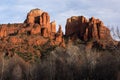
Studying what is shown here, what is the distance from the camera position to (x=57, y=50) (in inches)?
3957

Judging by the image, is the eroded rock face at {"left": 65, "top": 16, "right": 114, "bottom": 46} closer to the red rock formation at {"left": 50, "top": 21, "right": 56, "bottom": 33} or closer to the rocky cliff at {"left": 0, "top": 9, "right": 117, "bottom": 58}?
the rocky cliff at {"left": 0, "top": 9, "right": 117, "bottom": 58}

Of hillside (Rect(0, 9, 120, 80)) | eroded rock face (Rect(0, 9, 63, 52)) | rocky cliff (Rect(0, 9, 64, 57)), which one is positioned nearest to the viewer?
hillside (Rect(0, 9, 120, 80))

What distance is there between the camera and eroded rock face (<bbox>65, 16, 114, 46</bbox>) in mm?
146475

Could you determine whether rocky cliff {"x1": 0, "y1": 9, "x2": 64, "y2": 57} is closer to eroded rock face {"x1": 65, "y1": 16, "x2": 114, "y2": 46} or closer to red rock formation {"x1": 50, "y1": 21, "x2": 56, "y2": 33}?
red rock formation {"x1": 50, "y1": 21, "x2": 56, "y2": 33}

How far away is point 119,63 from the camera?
6075cm

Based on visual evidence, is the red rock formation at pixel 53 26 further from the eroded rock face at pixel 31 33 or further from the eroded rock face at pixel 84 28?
the eroded rock face at pixel 84 28

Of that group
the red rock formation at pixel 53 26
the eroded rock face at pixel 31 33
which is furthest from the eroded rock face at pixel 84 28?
the eroded rock face at pixel 31 33

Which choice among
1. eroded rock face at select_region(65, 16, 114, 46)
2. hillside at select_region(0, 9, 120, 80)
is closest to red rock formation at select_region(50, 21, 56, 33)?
hillside at select_region(0, 9, 120, 80)

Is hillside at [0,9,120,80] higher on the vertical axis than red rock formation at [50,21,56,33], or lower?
lower

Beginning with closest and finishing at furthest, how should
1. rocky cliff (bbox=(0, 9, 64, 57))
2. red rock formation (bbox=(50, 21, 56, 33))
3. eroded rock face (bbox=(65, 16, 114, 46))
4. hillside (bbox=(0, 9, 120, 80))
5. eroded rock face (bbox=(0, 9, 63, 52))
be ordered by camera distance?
hillside (bbox=(0, 9, 120, 80)) < rocky cliff (bbox=(0, 9, 64, 57)) < eroded rock face (bbox=(0, 9, 63, 52)) < eroded rock face (bbox=(65, 16, 114, 46)) < red rock formation (bbox=(50, 21, 56, 33))

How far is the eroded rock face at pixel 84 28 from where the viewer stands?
14648 cm

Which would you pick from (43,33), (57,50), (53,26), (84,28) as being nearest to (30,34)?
(43,33)

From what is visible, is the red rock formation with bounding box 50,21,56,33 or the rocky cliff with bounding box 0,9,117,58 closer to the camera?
the rocky cliff with bounding box 0,9,117,58

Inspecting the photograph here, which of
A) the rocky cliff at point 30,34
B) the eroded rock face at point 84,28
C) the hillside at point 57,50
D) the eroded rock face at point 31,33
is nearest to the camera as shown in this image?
the hillside at point 57,50
